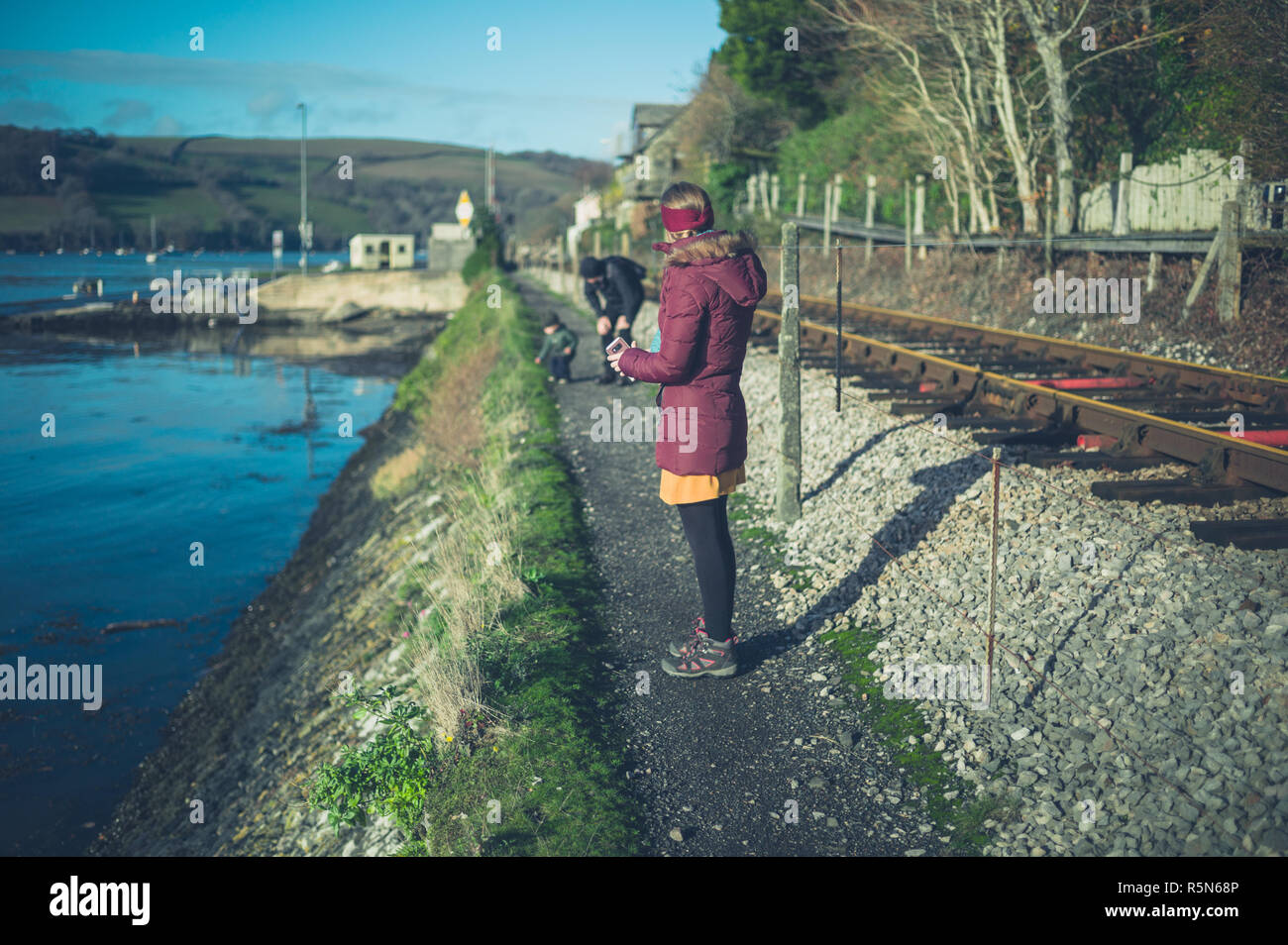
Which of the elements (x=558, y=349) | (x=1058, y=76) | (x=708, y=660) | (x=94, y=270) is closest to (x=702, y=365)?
(x=708, y=660)

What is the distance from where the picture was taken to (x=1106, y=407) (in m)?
7.93

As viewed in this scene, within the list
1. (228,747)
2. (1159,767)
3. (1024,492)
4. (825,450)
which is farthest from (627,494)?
(1159,767)

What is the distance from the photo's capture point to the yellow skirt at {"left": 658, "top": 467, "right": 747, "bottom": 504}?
485 cm

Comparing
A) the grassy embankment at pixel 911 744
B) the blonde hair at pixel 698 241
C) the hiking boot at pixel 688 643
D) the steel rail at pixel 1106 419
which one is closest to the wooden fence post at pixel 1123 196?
the steel rail at pixel 1106 419

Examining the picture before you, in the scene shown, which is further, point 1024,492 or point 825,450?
point 825,450

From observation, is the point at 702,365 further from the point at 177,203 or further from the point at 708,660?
the point at 177,203

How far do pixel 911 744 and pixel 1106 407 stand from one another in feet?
14.8

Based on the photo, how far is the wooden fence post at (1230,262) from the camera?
12.3 meters

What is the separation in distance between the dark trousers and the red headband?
11228 millimetres

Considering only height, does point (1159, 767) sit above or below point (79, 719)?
above

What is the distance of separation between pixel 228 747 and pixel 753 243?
7.51 meters

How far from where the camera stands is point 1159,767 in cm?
391
